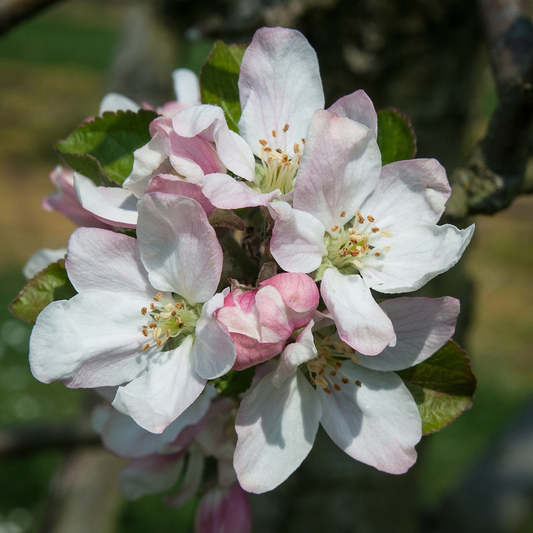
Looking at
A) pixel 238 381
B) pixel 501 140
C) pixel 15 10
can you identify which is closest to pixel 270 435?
pixel 238 381

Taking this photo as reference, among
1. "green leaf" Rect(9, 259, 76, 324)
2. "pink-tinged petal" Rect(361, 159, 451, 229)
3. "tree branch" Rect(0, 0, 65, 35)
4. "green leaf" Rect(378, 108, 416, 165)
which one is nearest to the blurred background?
"tree branch" Rect(0, 0, 65, 35)

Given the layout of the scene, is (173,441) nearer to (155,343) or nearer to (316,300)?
(155,343)

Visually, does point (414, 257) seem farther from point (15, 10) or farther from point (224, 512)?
point (15, 10)

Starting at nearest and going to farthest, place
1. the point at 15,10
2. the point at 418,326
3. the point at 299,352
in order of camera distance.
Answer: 1. the point at 299,352
2. the point at 418,326
3. the point at 15,10

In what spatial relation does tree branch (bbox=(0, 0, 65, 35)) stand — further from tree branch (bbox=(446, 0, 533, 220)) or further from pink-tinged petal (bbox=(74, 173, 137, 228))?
tree branch (bbox=(446, 0, 533, 220))

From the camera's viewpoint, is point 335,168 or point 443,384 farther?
point 443,384

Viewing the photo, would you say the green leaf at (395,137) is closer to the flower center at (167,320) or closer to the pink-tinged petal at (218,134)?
the pink-tinged petal at (218,134)

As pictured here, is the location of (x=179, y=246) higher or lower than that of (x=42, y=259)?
higher
